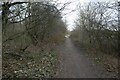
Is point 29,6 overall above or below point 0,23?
above

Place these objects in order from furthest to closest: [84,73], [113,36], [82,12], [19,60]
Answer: [82,12] → [113,36] → [19,60] → [84,73]

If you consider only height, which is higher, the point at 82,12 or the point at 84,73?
the point at 82,12

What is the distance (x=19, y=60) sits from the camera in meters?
9.99

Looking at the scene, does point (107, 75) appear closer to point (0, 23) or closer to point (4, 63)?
point (4, 63)

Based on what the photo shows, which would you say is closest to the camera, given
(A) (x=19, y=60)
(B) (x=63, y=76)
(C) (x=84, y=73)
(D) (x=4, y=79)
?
(D) (x=4, y=79)

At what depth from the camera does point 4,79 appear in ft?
22.7

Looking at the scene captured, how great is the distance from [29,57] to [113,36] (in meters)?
7.83

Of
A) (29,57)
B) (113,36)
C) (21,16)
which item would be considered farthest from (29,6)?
(113,36)

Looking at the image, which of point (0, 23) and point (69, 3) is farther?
point (69, 3)

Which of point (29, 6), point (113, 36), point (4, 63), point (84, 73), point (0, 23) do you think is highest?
point (29, 6)

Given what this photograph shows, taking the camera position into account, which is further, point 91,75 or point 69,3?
point 91,75

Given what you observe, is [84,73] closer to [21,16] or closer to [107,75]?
[107,75]

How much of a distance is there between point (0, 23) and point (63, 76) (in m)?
4.06

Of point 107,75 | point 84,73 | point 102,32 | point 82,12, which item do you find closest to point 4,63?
point 84,73
